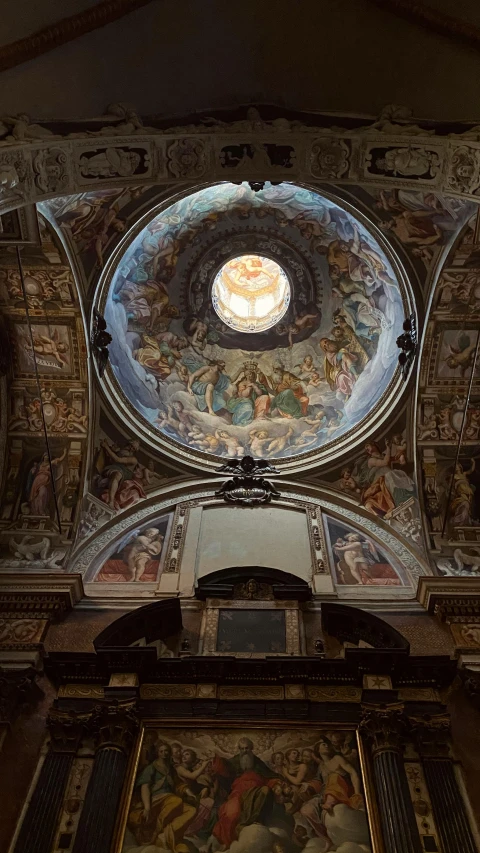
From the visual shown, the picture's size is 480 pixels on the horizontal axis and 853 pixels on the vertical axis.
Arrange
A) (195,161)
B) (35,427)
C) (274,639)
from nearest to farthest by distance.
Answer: (195,161) < (274,639) < (35,427)

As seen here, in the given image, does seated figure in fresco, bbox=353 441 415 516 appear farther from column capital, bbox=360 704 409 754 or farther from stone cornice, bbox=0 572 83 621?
stone cornice, bbox=0 572 83 621

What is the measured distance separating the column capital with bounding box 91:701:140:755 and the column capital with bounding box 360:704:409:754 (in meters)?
2.85

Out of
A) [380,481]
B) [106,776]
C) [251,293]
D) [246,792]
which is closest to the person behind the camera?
[106,776]

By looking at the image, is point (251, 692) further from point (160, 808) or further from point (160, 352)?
point (160, 352)

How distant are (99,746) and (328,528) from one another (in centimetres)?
606

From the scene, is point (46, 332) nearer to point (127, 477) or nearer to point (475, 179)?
point (127, 477)

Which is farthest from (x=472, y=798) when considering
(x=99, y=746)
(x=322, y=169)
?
(x=322, y=169)

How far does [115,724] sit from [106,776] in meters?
0.62

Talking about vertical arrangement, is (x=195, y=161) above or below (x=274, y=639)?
above

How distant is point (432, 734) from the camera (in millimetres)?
8156

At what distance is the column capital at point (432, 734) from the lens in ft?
26.3

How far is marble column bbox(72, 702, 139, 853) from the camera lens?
275 inches

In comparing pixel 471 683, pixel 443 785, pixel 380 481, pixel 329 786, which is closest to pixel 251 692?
pixel 329 786

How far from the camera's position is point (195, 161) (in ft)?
24.4
